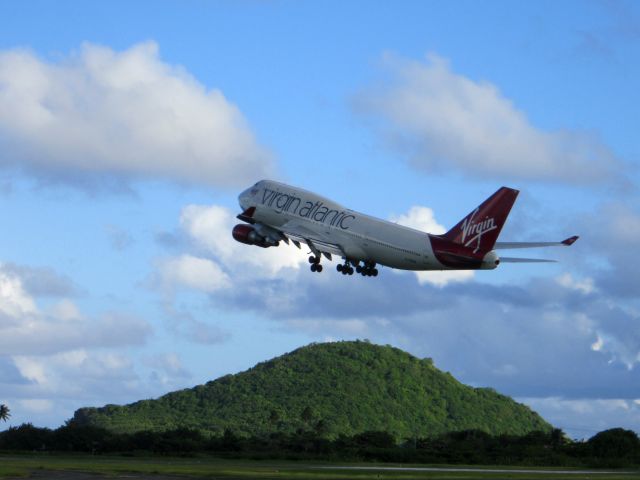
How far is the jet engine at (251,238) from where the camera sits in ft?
345

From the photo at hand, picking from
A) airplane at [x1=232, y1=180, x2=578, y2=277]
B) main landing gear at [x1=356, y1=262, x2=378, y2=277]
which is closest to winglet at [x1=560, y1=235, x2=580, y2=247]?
airplane at [x1=232, y1=180, x2=578, y2=277]

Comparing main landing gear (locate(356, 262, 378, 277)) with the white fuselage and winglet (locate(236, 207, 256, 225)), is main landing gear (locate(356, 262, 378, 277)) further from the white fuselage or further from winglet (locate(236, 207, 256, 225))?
winglet (locate(236, 207, 256, 225))

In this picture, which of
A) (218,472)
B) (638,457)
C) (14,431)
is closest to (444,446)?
(638,457)

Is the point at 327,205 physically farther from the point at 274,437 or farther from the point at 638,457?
the point at 274,437

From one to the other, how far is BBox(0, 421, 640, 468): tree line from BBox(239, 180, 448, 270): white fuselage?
787 inches

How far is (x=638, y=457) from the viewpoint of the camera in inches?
4301

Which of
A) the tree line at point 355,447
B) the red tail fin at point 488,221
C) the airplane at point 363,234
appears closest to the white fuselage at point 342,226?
the airplane at point 363,234

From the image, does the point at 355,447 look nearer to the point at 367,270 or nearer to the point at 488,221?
the point at 367,270

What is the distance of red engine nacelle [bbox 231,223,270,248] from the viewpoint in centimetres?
10519

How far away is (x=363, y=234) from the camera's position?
96.8m

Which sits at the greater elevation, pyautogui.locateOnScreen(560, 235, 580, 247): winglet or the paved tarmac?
pyautogui.locateOnScreen(560, 235, 580, 247): winglet

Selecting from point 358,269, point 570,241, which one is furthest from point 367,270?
point 570,241

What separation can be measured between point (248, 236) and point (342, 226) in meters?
10.8

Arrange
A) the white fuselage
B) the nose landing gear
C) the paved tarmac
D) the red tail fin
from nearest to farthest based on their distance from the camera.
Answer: the paved tarmac, the red tail fin, the white fuselage, the nose landing gear
